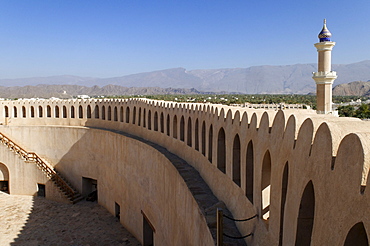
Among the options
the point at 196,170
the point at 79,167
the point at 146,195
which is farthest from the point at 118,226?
the point at 196,170

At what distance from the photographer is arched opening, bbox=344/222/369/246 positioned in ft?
9.01

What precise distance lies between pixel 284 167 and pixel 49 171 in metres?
19.2

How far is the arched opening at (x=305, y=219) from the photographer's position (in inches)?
149

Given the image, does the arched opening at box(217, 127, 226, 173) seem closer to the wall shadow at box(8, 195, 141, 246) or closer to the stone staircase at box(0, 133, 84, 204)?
the wall shadow at box(8, 195, 141, 246)

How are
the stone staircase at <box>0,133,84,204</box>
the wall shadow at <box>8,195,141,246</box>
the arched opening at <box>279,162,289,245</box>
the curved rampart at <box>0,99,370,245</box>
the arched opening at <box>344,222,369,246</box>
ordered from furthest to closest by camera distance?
1. the stone staircase at <box>0,133,84,204</box>
2. the wall shadow at <box>8,195,141,246</box>
3. the arched opening at <box>279,162,289,245</box>
4. the curved rampart at <box>0,99,370,245</box>
5. the arched opening at <box>344,222,369,246</box>

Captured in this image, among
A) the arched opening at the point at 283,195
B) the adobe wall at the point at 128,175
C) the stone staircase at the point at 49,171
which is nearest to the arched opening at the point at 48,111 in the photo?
the adobe wall at the point at 128,175

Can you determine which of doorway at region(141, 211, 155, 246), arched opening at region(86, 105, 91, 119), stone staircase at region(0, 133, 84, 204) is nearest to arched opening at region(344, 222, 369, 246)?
doorway at region(141, 211, 155, 246)

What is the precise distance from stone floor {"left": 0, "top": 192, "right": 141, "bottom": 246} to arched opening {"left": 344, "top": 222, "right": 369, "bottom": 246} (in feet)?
40.6

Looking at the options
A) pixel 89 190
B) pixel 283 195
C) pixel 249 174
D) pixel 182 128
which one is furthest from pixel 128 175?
pixel 283 195

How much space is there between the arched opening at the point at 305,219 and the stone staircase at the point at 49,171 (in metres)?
17.5

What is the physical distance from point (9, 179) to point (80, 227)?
26.3 feet

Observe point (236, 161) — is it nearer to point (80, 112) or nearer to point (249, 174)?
point (249, 174)

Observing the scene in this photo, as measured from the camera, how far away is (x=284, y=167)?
4375 mm

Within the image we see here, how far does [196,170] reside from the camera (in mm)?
9859
